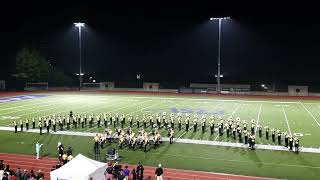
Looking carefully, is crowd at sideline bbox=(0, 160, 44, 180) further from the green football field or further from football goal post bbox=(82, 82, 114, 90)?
football goal post bbox=(82, 82, 114, 90)

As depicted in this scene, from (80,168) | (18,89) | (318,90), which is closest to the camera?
(80,168)

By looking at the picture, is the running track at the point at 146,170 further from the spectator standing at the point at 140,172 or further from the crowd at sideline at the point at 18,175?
the crowd at sideline at the point at 18,175

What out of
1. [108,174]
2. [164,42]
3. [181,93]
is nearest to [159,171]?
[108,174]

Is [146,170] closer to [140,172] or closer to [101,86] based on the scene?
[140,172]

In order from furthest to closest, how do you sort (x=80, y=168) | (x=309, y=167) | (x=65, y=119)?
(x=65, y=119), (x=309, y=167), (x=80, y=168)

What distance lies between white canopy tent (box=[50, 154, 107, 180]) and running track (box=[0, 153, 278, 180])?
228cm

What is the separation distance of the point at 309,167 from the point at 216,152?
14.6ft

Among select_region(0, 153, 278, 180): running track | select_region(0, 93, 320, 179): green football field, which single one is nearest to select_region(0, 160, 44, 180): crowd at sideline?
select_region(0, 153, 278, 180): running track

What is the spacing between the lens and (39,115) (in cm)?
3061

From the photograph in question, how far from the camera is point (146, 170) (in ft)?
51.5

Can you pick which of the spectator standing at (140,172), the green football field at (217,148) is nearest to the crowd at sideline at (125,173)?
the spectator standing at (140,172)

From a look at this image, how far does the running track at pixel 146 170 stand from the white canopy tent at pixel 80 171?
89.6 inches

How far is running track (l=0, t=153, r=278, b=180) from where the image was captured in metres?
14.7

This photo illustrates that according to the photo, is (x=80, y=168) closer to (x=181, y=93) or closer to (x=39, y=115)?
(x=39, y=115)
